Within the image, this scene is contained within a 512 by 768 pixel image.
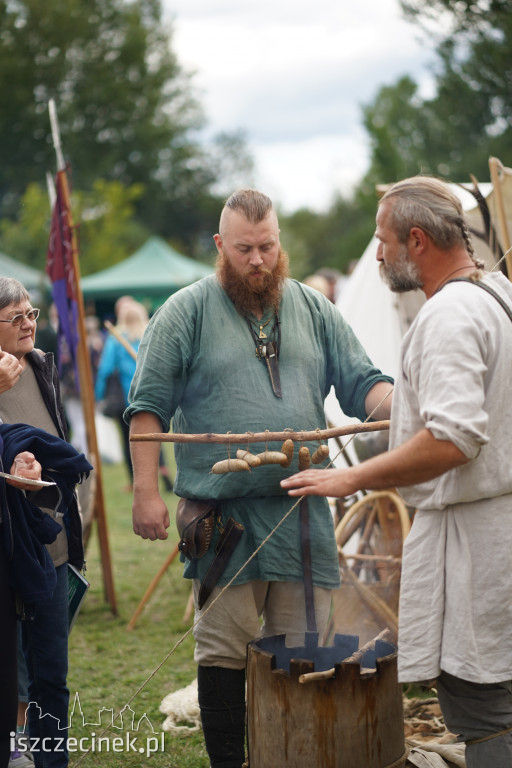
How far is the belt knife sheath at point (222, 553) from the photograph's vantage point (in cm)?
271

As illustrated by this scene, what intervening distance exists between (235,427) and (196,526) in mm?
338

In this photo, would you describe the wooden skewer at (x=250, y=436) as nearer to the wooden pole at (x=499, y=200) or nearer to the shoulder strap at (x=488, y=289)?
the shoulder strap at (x=488, y=289)

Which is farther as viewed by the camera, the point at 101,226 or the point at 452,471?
the point at 101,226

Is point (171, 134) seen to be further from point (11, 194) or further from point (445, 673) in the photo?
point (445, 673)

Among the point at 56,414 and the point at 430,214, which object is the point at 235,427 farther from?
the point at 430,214

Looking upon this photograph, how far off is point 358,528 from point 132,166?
34953 mm

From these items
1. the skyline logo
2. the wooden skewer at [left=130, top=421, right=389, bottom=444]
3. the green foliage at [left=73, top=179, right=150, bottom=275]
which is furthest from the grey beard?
the green foliage at [left=73, top=179, right=150, bottom=275]

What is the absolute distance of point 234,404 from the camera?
2.74 m

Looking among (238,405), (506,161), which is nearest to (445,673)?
(238,405)

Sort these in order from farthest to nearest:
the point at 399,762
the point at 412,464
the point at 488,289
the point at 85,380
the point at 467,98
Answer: the point at 467,98 → the point at 85,380 → the point at 399,762 → the point at 488,289 → the point at 412,464

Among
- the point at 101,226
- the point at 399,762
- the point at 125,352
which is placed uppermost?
the point at 101,226

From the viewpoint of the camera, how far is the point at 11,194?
105 feet

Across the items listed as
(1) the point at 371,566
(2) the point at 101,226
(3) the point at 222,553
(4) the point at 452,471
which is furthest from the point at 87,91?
(4) the point at 452,471

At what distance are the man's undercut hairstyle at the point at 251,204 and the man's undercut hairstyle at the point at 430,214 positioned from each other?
687mm
